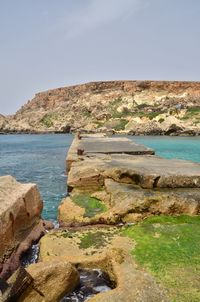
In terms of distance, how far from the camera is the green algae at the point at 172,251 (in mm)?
4016

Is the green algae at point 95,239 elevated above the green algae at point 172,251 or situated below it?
below

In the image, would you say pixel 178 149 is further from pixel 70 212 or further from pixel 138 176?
pixel 70 212

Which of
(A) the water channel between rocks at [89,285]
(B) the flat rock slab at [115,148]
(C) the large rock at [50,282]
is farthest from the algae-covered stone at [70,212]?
(B) the flat rock slab at [115,148]

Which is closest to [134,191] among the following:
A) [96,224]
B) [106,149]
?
[96,224]

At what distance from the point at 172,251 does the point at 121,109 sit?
76844 mm

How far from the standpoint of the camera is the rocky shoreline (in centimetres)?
403

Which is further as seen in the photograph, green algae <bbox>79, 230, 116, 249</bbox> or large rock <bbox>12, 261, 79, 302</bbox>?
green algae <bbox>79, 230, 116, 249</bbox>

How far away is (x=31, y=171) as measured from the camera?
60.8 ft

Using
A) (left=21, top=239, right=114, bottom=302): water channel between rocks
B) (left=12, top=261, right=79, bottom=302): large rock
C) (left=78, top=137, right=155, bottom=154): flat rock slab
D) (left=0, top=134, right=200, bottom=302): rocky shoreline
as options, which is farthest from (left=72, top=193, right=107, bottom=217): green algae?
(left=78, top=137, right=155, bottom=154): flat rock slab

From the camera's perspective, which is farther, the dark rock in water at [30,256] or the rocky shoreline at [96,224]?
the dark rock in water at [30,256]

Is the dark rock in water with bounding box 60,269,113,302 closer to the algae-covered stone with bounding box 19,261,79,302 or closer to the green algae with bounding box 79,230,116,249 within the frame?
the algae-covered stone with bounding box 19,261,79,302

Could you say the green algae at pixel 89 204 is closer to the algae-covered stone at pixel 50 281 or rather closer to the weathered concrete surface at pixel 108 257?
the weathered concrete surface at pixel 108 257

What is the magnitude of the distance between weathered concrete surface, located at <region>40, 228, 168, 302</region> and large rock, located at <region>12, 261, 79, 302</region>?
0.48 meters

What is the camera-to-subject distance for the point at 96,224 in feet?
21.1
